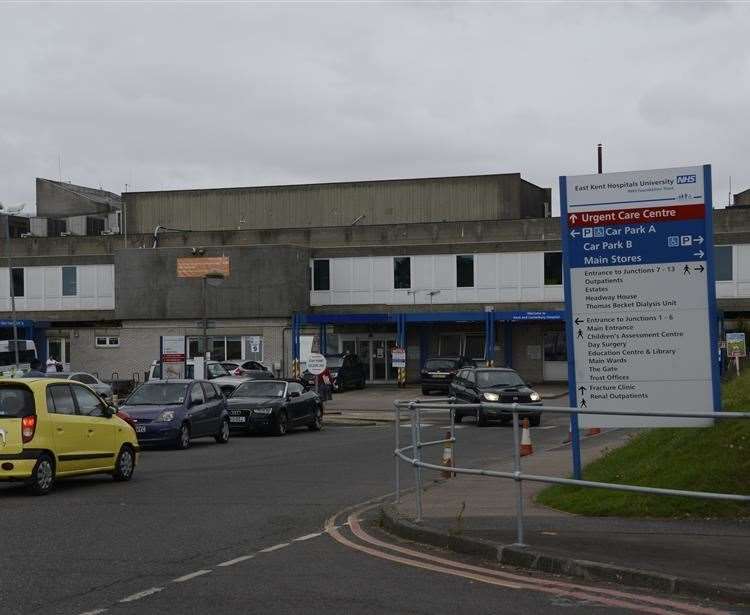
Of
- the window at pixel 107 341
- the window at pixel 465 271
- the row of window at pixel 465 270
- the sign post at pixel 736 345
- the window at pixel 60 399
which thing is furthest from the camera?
the window at pixel 107 341

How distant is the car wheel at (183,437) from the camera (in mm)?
25750

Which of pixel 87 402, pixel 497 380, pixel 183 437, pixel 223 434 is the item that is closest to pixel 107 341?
pixel 497 380

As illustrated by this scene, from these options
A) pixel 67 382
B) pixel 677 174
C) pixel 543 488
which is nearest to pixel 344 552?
pixel 543 488

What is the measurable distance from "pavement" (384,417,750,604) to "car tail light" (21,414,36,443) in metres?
5.21

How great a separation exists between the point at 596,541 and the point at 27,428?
28.3 feet

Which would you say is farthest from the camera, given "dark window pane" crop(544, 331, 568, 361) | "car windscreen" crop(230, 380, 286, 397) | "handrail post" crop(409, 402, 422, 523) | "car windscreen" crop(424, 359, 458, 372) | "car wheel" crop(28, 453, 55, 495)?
"dark window pane" crop(544, 331, 568, 361)

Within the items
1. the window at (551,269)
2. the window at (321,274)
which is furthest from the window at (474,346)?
the window at (321,274)

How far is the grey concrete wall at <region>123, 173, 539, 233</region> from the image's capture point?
7244 centimetres

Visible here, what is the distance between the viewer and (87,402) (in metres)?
17.9

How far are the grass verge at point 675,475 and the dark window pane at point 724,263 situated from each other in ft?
142

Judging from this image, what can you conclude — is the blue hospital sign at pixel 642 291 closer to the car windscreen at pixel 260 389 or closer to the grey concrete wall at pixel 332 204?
the car windscreen at pixel 260 389

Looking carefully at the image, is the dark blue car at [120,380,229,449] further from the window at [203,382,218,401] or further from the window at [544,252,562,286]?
the window at [544,252,562,286]

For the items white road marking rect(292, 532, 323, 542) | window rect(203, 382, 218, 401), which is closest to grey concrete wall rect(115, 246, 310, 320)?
window rect(203, 382, 218, 401)

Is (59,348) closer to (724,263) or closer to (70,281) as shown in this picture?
(70,281)
